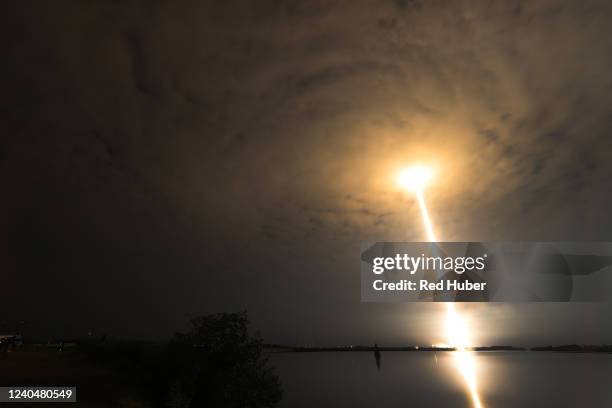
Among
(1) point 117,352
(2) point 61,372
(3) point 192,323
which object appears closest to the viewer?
(3) point 192,323

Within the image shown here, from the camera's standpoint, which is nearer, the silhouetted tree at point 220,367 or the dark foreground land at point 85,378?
the dark foreground land at point 85,378

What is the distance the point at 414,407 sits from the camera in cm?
7856

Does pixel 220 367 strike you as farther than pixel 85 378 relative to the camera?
No

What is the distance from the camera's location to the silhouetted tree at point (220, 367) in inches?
1414

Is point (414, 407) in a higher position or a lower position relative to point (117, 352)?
lower

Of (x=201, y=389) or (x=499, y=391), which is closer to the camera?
(x=201, y=389)

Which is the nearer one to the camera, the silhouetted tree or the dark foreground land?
the dark foreground land

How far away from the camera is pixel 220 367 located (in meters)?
37.2

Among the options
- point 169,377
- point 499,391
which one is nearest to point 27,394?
point 169,377

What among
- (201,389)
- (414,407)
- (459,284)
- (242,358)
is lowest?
(414,407)

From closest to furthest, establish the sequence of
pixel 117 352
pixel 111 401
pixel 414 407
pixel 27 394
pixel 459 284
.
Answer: pixel 27 394, pixel 111 401, pixel 459 284, pixel 117 352, pixel 414 407

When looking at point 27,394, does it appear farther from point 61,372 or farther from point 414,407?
point 414,407

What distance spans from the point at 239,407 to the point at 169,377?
7746 millimetres

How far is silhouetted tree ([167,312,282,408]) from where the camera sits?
35.9 m
